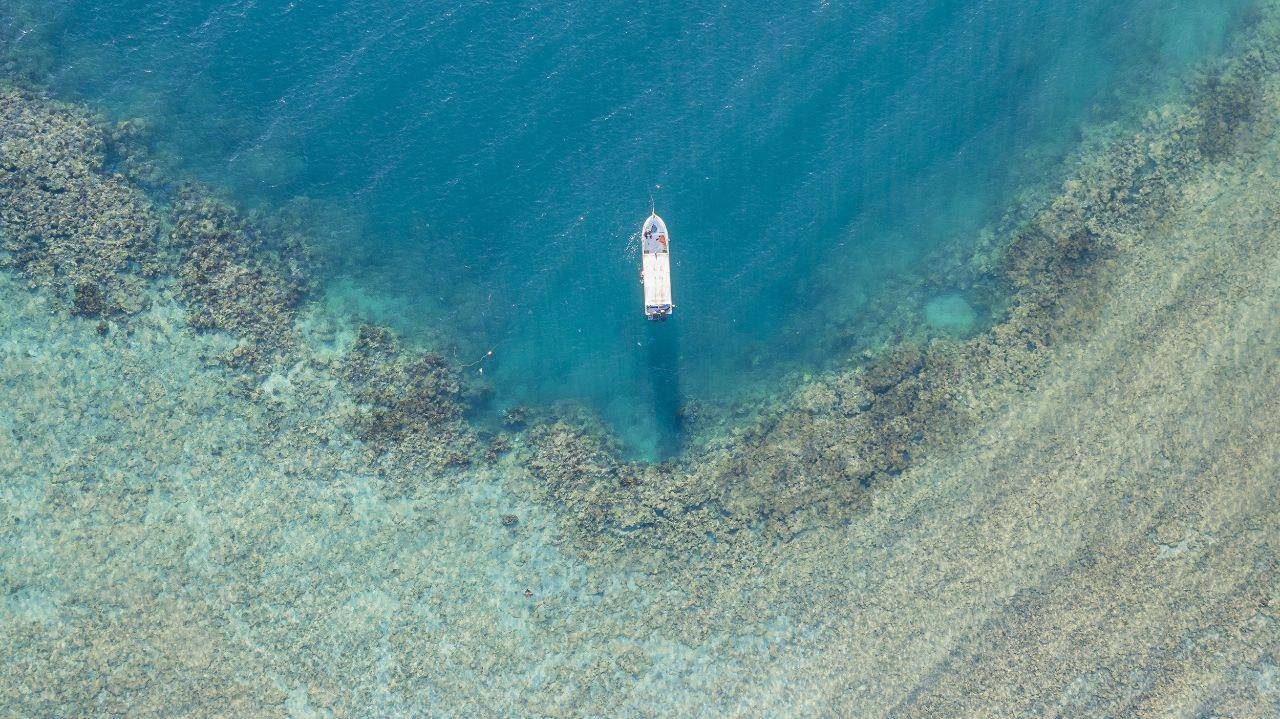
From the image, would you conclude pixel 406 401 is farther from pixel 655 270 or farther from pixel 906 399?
pixel 906 399

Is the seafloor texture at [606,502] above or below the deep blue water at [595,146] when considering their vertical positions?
below

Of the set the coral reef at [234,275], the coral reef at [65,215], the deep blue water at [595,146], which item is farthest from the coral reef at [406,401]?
the coral reef at [65,215]

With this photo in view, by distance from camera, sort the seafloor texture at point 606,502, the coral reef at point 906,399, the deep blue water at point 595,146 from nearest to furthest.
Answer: the seafloor texture at point 606,502
the coral reef at point 906,399
the deep blue water at point 595,146

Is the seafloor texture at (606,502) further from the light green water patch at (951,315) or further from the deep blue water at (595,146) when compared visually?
the deep blue water at (595,146)

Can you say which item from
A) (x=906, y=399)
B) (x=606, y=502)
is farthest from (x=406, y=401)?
(x=906, y=399)

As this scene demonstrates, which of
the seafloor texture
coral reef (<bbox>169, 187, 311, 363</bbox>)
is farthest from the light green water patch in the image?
coral reef (<bbox>169, 187, 311, 363</bbox>)

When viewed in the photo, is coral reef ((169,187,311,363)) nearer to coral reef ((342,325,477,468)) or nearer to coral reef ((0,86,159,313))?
coral reef ((0,86,159,313))
